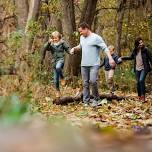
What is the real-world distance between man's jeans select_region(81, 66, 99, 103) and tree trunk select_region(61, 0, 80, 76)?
32.6 feet

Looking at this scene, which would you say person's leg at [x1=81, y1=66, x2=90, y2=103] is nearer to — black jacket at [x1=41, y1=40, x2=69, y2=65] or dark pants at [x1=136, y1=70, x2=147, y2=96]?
black jacket at [x1=41, y1=40, x2=69, y2=65]

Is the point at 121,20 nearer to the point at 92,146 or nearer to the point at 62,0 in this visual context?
the point at 62,0

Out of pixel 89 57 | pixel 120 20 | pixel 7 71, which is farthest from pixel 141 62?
pixel 120 20

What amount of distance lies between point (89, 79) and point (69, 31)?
1090 cm

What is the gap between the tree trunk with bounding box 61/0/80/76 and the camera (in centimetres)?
2365

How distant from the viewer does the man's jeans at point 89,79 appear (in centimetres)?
1283

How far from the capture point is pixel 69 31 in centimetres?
2389

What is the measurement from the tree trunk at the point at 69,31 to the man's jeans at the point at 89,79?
994 centimetres

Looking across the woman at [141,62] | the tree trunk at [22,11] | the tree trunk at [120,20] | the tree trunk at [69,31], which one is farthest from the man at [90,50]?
the tree trunk at [120,20]

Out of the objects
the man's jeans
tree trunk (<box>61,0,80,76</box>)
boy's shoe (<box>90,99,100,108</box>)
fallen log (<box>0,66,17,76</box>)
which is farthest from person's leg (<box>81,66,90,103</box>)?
tree trunk (<box>61,0,80,76</box>)

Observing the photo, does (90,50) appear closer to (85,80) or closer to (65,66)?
(85,80)

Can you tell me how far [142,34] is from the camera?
29.1 metres

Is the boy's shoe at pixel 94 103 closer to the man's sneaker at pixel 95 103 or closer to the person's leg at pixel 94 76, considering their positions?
the man's sneaker at pixel 95 103

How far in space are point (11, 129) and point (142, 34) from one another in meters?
27.3
